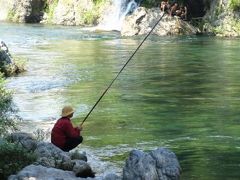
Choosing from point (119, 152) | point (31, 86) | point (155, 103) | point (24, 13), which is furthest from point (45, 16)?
point (119, 152)

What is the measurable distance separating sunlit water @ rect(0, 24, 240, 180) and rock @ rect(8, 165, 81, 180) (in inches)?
102

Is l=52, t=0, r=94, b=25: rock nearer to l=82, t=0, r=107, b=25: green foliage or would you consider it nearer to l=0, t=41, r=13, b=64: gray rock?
l=82, t=0, r=107, b=25: green foliage

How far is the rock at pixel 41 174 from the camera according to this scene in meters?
10.8

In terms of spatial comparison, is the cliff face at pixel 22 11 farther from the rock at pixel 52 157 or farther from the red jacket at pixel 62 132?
the rock at pixel 52 157

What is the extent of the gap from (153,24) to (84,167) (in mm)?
40143

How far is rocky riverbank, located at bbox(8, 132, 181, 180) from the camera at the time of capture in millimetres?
11109

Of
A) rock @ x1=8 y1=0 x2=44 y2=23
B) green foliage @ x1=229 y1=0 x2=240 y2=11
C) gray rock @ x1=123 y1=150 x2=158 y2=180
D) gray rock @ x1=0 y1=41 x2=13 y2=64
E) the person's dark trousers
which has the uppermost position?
green foliage @ x1=229 y1=0 x2=240 y2=11

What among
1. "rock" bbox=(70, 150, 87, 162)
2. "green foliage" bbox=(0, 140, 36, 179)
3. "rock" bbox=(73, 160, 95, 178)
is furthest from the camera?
"rock" bbox=(70, 150, 87, 162)

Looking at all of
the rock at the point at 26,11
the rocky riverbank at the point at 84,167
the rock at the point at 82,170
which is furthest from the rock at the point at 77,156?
the rock at the point at 26,11

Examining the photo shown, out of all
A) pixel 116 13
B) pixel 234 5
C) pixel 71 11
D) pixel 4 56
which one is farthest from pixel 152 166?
pixel 71 11

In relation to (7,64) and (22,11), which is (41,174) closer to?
(7,64)

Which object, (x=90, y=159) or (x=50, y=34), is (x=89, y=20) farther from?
(x=90, y=159)

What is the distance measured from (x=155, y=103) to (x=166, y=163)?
10.5m

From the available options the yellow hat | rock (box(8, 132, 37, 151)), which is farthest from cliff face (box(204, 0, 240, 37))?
rock (box(8, 132, 37, 151))
